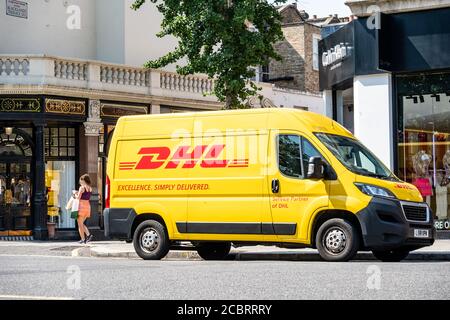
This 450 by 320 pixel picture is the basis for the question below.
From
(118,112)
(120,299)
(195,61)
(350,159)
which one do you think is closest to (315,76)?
(118,112)

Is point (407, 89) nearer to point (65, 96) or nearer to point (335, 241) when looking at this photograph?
point (335, 241)

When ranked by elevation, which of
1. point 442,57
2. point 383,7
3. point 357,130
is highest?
point 383,7

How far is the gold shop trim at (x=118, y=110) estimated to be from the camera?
29945 mm

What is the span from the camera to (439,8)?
64.4ft

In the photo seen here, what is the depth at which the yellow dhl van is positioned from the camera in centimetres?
1362

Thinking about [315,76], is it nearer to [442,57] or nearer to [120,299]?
[442,57]

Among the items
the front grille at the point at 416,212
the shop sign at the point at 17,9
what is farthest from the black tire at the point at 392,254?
the shop sign at the point at 17,9

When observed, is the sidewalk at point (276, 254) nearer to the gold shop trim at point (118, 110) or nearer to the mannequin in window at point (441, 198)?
the mannequin in window at point (441, 198)

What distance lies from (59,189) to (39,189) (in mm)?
1542

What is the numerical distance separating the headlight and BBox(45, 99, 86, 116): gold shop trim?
16.5 metres

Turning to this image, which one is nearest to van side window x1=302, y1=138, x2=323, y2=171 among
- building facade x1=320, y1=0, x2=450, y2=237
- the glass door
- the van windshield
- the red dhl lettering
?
the van windshield

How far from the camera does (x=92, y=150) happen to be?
29625 millimetres

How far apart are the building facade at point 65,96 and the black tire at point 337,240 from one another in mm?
15521
